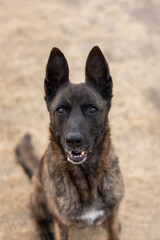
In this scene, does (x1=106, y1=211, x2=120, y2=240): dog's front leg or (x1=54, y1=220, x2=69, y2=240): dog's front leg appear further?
(x1=106, y1=211, x2=120, y2=240): dog's front leg

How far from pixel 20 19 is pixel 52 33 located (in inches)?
54.0

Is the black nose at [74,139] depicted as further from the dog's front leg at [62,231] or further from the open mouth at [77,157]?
the dog's front leg at [62,231]

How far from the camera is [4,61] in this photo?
8461 millimetres

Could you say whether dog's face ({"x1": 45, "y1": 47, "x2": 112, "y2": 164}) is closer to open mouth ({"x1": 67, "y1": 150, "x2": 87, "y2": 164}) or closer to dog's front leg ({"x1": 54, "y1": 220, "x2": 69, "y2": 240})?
open mouth ({"x1": 67, "y1": 150, "x2": 87, "y2": 164})

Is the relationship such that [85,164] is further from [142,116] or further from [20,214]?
[142,116]

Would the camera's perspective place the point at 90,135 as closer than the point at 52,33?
Yes

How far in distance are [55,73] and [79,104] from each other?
55 centimetres

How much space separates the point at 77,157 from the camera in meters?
3.74

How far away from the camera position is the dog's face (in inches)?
144

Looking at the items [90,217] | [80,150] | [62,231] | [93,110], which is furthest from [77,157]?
[62,231]

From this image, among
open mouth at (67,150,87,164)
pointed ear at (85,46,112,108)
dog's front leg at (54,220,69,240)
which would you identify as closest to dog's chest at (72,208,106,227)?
dog's front leg at (54,220,69,240)

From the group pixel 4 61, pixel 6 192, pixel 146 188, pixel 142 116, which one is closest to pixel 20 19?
pixel 4 61

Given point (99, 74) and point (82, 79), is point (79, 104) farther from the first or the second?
point (82, 79)

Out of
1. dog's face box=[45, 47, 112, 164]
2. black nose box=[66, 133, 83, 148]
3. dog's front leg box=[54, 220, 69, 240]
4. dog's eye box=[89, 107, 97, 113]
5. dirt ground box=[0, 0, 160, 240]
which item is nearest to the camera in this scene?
black nose box=[66, 133, 83, 148]
